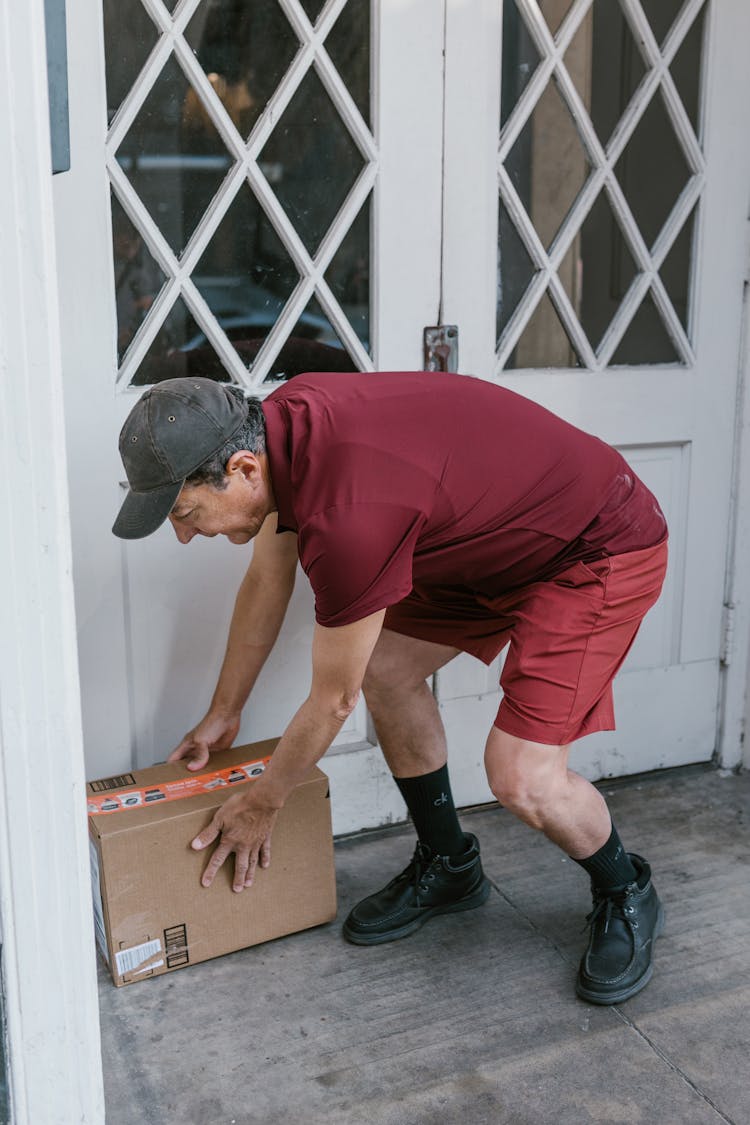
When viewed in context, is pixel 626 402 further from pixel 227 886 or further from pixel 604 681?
pixel 227 886

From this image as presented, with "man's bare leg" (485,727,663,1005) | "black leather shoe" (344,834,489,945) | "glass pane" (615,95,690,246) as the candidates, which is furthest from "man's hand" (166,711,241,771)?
"glass pane" (615,95,690,246)

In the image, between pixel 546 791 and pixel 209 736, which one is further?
pixel 209 736

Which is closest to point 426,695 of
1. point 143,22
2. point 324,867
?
point 324,867

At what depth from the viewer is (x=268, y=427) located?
1779 mm

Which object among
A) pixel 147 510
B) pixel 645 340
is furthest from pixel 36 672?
pixel 645 340

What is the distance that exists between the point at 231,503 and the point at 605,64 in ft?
5.04

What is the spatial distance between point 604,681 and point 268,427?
0.77 m

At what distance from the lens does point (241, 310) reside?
236 cm

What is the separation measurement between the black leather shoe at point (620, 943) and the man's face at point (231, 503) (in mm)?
1051

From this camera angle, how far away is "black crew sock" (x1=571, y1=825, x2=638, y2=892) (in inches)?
85.1

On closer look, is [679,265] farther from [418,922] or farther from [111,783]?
[111,783]

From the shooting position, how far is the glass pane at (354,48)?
2.32 meters

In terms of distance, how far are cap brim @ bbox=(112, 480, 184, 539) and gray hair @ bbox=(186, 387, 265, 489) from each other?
4cm

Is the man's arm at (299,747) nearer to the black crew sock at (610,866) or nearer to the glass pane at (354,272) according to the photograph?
the black crew sock at (610,866)
